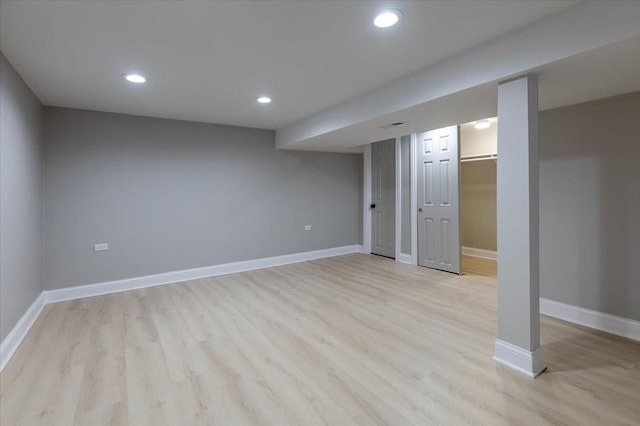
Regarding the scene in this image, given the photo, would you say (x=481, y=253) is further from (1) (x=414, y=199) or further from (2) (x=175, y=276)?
(2) (x=175, y=276)

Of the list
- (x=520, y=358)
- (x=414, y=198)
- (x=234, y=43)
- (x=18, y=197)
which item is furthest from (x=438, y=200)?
(x=18, y=197)

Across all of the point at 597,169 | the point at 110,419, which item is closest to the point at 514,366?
the point at 597,169

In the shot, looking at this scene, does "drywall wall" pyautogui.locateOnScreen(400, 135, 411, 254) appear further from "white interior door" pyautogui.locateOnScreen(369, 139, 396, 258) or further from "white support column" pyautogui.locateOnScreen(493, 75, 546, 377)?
"white support column" pyautogui.locateOnScreen(493, 75, 546, 377)

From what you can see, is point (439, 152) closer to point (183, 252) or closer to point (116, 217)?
point (183, 252)

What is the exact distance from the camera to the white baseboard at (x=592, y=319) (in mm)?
2682

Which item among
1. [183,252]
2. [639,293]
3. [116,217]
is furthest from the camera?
[183,252]

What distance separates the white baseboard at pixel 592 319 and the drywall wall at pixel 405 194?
250 cm

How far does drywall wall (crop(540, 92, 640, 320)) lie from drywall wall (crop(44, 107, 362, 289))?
149 inches

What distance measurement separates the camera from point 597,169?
113 inches

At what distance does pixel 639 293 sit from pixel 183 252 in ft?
17.2

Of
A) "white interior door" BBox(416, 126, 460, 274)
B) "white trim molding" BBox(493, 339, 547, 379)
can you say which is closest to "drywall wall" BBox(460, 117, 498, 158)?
"white interior door" BBox(416, 126, 460, 274)

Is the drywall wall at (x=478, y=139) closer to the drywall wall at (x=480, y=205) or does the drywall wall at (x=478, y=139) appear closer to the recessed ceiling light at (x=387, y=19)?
the drywall wall at (x=480, y=205)

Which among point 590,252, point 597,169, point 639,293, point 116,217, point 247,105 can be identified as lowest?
point 639,293

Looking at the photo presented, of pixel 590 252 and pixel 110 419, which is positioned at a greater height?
pixel 590 252
